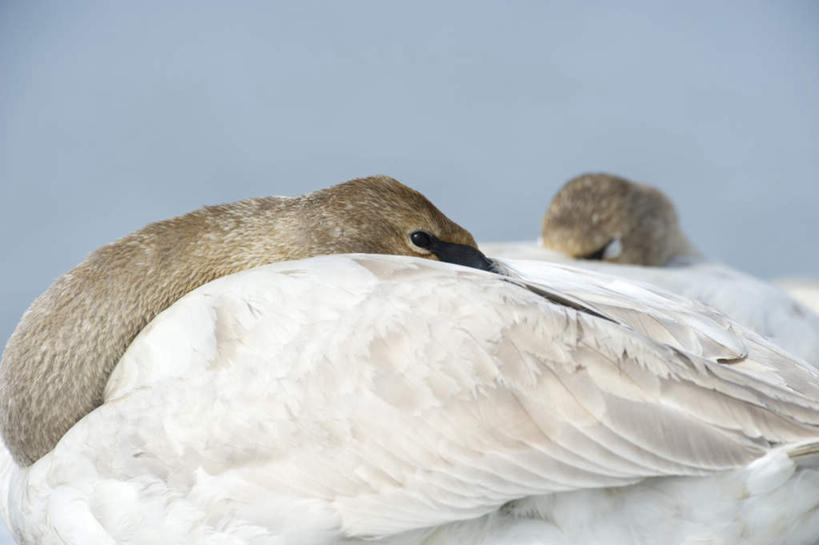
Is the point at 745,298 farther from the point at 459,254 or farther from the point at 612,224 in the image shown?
the point at 459,254

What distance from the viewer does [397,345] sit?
4.35ft

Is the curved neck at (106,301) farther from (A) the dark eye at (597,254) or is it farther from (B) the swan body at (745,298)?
(A) the dark eye at (597,254)

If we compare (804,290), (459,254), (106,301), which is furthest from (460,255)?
(804,290)

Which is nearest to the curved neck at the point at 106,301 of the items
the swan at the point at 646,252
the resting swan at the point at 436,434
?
the resting swan at the point at 436,434

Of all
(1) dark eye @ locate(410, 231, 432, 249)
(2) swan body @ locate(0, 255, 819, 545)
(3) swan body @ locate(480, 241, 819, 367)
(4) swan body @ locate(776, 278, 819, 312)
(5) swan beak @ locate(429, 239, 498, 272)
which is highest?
(1) dark eye @ locate(410, 231, 432, 249)

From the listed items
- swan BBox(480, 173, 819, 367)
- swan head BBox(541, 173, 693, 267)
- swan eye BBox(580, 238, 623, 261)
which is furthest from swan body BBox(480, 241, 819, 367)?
swan eye BBox(580, 238, 623, 261)

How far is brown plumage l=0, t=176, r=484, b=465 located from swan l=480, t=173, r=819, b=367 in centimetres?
108

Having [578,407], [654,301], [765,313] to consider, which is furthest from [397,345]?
[765,313]

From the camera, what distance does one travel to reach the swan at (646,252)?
255cm

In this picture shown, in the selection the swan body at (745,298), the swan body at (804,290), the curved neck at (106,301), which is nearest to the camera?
the curved neck at (106,301)

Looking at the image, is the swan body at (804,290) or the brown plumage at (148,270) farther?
the swan body at (804,290)

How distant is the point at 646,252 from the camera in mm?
3277

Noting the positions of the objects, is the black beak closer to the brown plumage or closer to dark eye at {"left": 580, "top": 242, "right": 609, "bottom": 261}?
the brown plumage

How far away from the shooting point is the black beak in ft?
5.49
